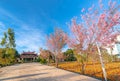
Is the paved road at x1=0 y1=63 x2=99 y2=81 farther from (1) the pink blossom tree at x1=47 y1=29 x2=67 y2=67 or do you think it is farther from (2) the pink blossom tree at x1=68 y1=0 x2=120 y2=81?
(1) the pink blossom tree at x1=47 y1=29 x2=67 y2=67

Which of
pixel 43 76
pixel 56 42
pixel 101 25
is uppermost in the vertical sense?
pixel 56 42

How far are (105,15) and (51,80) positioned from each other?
4752 millimetres

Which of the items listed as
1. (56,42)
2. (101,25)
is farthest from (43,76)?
(56,42)

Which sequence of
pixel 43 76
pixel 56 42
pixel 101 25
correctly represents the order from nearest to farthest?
1. pixel 101 25
2. pixel 43 76
3. pixel 56 42

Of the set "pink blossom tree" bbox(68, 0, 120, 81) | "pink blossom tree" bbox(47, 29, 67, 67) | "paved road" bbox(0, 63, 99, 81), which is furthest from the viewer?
"pink blossom tree" bbox(47, 29, 67, 67)

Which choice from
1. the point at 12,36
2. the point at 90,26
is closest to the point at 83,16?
the point at 90,26

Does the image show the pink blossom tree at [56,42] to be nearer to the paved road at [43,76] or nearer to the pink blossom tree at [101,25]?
the paved road at [43,76]

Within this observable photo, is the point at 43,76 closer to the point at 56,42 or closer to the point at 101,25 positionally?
the point at 101,25

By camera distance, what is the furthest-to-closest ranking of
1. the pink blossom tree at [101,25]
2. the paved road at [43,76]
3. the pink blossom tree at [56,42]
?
the pink blossom tree at [56,42], the paved road at [43,76], the pink blossom tree at [101,25]

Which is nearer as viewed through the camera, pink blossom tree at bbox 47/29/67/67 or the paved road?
the paved road

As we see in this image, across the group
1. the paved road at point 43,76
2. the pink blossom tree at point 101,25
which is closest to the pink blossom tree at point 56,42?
the paved road at point 43,76

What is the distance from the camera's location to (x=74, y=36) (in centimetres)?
1068

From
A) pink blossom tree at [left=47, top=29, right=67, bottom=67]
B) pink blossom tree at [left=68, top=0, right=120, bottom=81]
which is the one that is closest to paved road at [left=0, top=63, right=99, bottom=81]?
pink blossom tree at [left=68, top=0, right=120, bottom=81]

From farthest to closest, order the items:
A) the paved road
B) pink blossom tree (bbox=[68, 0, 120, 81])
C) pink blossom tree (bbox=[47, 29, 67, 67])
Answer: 1. pink blossom tree (bbox=[47, 29, 67, 67])
2. the paved road
3. pink blossom tree (bbox=[68, 0, 120, 81])
